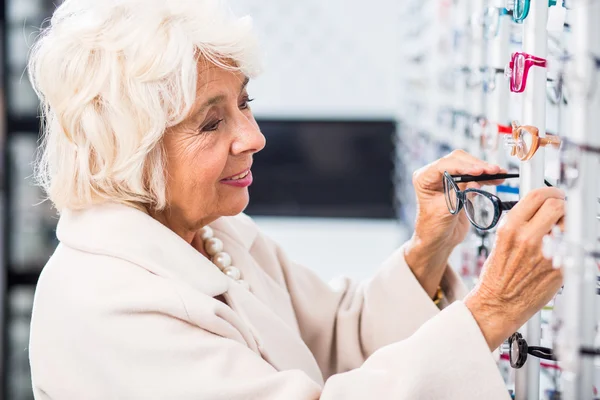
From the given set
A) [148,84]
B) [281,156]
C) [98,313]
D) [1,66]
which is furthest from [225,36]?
[281,156]

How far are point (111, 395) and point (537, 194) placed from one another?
30.6 inches

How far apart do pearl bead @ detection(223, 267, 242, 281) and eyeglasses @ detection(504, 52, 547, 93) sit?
2.44 ft

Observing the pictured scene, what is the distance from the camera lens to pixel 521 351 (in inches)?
46.5

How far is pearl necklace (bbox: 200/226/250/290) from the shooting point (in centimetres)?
162

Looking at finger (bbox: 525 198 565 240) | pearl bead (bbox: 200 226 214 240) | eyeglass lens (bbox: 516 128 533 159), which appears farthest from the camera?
pearl bead (bbox: 200 226 214 240)

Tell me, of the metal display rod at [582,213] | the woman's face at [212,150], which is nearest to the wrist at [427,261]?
the woman's face at [212,150]

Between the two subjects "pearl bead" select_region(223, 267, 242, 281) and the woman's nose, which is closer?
the woman's nose

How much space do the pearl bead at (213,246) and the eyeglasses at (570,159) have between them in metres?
0.94

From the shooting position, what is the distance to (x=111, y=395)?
4.10 ft

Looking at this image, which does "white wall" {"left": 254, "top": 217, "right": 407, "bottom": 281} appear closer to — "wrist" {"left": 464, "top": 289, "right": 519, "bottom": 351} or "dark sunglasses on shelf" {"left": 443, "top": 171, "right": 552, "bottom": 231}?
"dark sunglasses on shelf" {"left": 443, "top": 171, "right": 552, "bottom": 231}

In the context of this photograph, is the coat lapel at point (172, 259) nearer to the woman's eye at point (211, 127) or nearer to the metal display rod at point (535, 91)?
the woman's eye at point (211, 127)

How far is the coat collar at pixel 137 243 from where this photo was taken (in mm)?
1320

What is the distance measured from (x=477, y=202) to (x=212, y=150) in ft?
1.68

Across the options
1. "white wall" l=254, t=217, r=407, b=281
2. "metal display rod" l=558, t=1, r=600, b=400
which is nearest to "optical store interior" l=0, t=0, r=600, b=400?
"metal display rod" l=558, t=1, r=600, b=400
